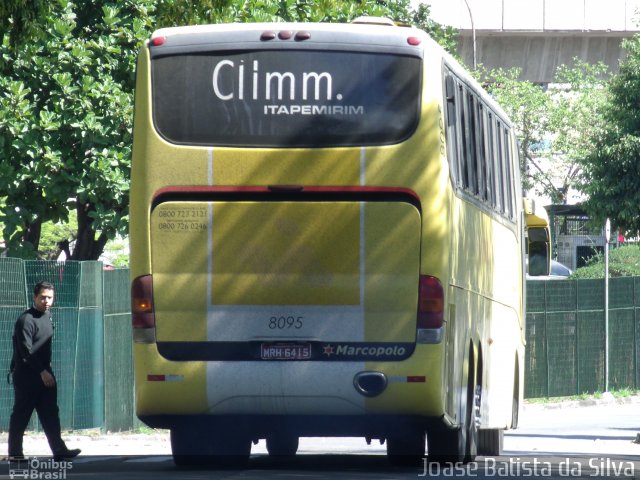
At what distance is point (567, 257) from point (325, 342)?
54741 millimetres

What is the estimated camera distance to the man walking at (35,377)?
15586mm

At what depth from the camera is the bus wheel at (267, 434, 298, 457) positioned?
1741 centimetres

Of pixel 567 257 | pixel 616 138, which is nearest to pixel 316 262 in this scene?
pixel 616 138

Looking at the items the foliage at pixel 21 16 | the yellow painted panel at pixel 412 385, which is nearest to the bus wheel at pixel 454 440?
the yellow painted panel at pixel 412 385

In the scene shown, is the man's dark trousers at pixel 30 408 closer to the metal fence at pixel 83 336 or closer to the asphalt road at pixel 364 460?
the asphalt road at pixel 364 460

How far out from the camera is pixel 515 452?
778 inches

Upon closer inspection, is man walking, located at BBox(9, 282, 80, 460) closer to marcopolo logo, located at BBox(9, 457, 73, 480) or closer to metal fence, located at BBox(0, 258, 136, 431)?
marcopolo logo, located at BBox(9, 457, 73, 480)

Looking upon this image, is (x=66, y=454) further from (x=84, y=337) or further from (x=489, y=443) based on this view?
(x=489, y=443)

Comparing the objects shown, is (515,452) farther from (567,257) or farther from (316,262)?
(567,257)

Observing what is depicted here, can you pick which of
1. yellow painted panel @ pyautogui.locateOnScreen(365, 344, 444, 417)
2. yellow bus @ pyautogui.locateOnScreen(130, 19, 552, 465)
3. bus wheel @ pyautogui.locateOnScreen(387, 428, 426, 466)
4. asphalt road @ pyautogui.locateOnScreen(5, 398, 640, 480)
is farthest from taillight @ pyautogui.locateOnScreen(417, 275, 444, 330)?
bus wheel @ pyautogui.locateOnScreen(387, 428, 426, 466)

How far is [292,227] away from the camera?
12859mm

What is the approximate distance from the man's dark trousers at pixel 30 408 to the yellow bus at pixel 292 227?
2.94 m

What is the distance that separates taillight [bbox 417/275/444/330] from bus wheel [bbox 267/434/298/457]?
4.79 metres

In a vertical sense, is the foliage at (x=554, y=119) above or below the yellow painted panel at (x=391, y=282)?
above
